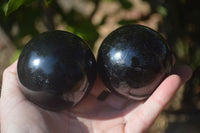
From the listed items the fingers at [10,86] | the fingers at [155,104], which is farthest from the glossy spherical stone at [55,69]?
the fingers at [155,104]

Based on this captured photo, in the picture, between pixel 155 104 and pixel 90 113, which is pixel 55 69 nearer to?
pixel 90 113

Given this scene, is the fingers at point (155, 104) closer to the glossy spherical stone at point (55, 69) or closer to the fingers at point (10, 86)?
the glossy spherical stone at point (55, 69)

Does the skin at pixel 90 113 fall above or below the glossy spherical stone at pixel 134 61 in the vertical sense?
below

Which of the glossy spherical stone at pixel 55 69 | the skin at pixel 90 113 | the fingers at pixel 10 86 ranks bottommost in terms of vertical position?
the skin at pixel 90 113

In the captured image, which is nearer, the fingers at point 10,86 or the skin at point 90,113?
the skin at point 90,113
